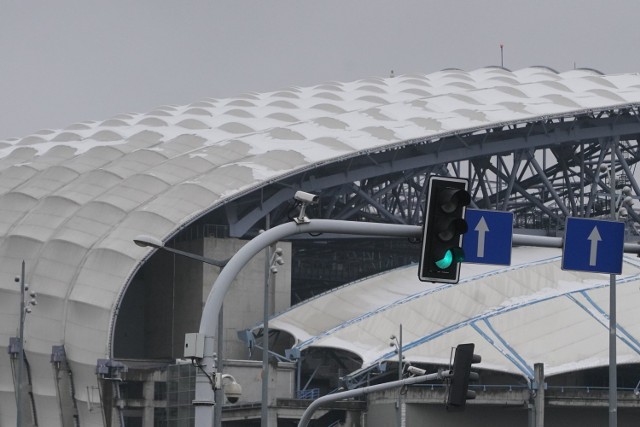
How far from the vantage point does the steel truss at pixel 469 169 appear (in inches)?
3959

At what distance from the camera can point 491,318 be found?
91938 mm

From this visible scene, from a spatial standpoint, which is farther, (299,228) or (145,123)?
(145,123)

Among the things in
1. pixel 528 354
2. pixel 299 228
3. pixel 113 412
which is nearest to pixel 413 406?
pixel 528 354

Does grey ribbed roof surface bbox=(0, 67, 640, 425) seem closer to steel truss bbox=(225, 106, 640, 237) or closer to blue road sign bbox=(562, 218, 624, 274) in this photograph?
steel truss bbox=(225, 106, 640, 237)

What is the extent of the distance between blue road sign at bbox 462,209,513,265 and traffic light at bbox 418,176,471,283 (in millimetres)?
5902

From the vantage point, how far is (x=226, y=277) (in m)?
26.6

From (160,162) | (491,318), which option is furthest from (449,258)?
(160,162)

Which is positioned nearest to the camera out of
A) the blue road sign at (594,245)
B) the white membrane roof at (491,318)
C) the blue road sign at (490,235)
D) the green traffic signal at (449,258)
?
the green traffic signal at (449,258)

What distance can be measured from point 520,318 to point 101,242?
2332 cm

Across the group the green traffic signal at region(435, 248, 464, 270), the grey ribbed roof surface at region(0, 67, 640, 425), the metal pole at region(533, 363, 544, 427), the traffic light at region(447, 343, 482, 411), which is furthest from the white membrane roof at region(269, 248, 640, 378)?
the green traffic signal at region(435, 248, 464, 270)

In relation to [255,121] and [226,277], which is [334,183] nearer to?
[255,121]

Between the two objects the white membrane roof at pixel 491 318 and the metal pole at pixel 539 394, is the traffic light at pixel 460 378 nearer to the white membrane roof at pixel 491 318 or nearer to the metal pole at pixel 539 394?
the metal pole at pixel 539 394

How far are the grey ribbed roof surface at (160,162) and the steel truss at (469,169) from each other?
4.69ft

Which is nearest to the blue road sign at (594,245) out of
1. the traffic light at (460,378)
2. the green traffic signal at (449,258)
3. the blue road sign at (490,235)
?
the blue road sign at (490,235)
